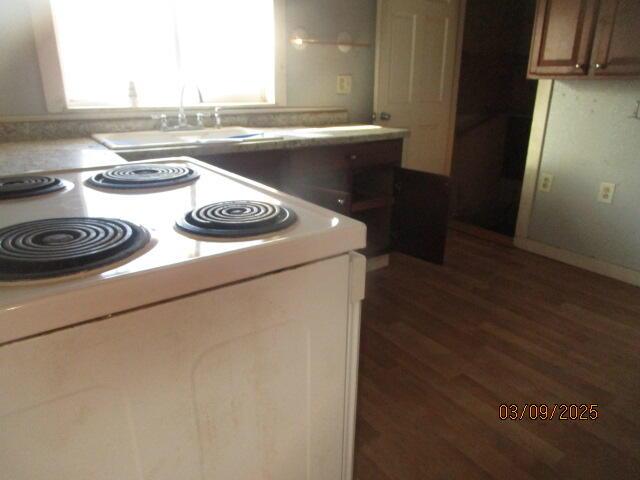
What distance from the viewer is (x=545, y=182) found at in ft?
9.23

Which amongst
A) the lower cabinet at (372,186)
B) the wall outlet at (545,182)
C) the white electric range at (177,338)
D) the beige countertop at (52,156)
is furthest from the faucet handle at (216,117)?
the wall outlet at (545,182)

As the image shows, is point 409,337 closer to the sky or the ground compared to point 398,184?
closer to the ground

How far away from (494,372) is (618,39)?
5.70 feet

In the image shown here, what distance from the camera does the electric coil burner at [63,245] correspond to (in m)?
0.50

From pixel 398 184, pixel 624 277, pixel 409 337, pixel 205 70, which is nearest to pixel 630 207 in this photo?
pixel 624 277

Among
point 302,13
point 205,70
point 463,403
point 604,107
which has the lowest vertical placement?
point 463,403

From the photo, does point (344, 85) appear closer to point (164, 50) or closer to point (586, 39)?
point (164, 50)

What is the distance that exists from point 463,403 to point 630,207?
1.72 metres

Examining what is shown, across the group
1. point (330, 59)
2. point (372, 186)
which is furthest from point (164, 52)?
point (372, 186)

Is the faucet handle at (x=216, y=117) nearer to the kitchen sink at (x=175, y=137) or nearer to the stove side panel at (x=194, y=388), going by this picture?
the kitchen sink at (x=175, y=137)

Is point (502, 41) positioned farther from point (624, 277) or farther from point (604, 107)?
point (624, 277)

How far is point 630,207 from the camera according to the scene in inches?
95.1
